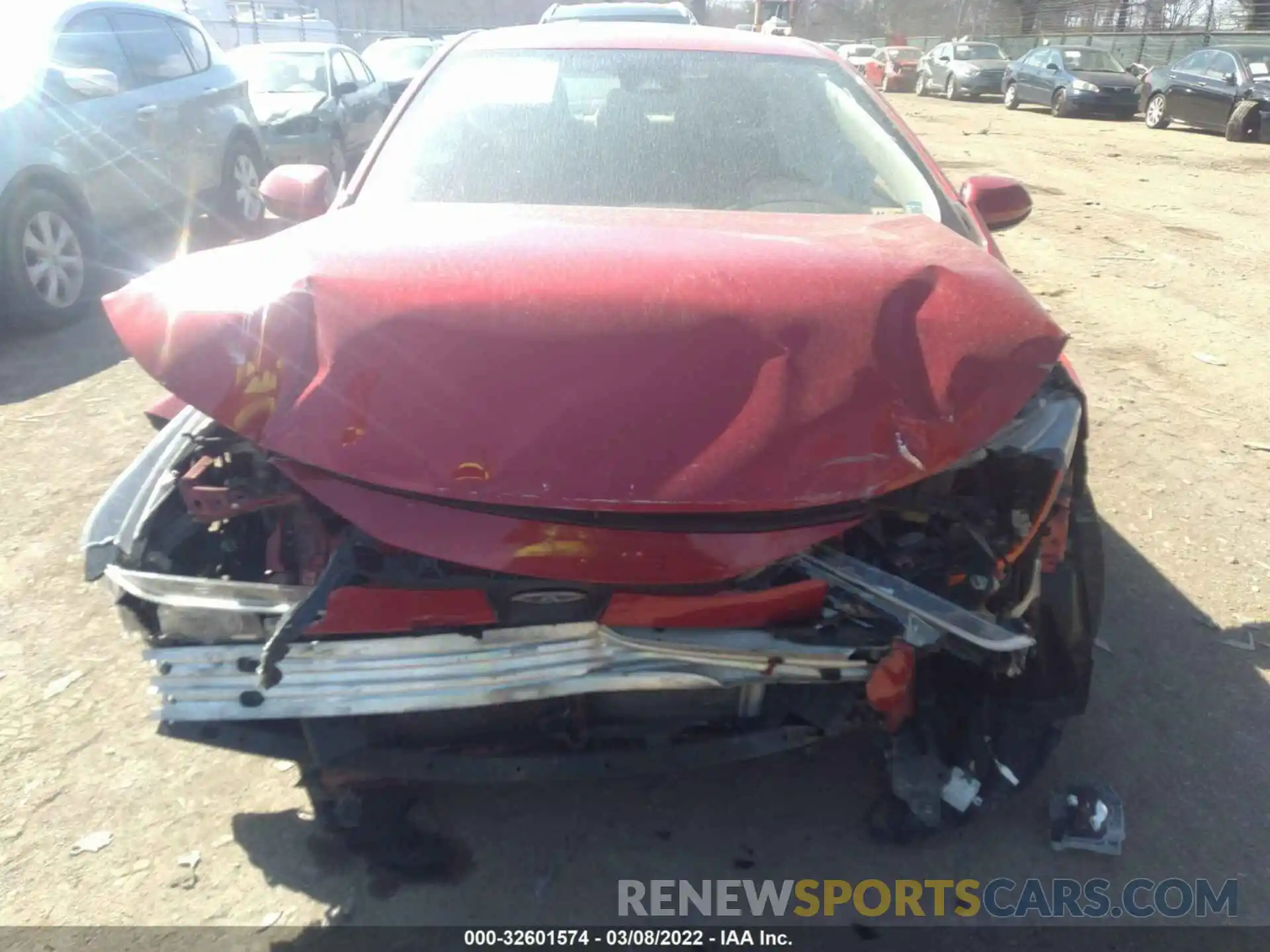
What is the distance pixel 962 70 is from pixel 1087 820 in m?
27.7

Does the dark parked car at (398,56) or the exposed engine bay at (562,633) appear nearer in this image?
the exposed engine bay at (562,633)

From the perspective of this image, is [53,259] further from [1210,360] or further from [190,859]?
[1210,360]

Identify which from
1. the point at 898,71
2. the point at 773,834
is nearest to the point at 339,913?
the point at 773,834

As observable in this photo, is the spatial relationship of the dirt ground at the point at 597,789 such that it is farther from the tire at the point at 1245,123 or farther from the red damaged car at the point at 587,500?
the tire at the point at 1245,123

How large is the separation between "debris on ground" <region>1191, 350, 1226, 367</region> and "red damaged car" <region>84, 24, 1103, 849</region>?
414 centimetres

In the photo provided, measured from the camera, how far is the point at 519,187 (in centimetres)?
289

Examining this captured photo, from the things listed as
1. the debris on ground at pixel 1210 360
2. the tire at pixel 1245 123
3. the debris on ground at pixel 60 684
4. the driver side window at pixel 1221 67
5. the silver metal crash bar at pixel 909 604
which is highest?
the silver metal crash bar at pixel 909 604

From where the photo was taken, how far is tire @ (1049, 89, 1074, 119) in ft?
69.3

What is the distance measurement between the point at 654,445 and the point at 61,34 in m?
6.55

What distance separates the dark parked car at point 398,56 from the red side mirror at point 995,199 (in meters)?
12.1

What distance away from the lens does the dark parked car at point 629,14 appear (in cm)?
909

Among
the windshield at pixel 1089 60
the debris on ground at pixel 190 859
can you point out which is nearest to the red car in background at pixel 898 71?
the windshield at pixel 1089 60

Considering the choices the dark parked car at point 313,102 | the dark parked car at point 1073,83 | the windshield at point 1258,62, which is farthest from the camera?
the dark parked car at point 1073,83

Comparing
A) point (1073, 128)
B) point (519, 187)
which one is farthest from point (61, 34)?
point (1073, 128)
